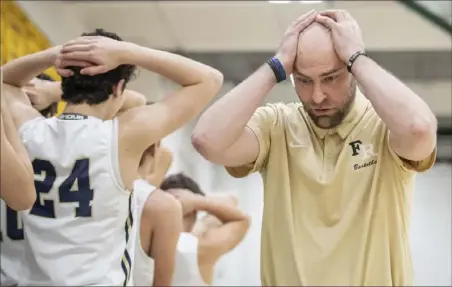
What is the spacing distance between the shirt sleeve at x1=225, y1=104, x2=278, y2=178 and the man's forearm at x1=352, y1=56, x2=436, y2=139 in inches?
9.2

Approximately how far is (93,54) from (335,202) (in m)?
0.73

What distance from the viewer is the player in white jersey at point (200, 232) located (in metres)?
3.03

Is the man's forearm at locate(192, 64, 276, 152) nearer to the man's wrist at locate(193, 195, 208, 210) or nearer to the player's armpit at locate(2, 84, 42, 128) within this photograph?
the player's armpit at locate(2, 84, 42, 128)

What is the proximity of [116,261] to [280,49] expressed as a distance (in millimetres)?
741

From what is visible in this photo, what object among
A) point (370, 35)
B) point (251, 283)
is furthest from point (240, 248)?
point (370, 35)

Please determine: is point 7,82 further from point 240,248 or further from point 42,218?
point 240,248

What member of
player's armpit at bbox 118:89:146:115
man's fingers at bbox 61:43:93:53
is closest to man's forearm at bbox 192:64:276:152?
man's fingers at bbox 61:43:93:53

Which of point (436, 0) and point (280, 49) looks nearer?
point (280, 49)

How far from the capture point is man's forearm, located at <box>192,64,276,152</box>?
60.4 inches

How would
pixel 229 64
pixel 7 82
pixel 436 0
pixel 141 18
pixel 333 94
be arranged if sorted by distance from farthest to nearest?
pixel 229 64, pixel 141 18, pixel 436 0, pixel 7 82, pixel 333 94

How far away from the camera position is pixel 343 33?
5.03 feet

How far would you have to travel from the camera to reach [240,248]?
19.9 ft

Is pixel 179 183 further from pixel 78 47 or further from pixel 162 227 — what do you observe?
pixel 78 47

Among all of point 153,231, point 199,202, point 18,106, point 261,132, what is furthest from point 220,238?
point 261,132
